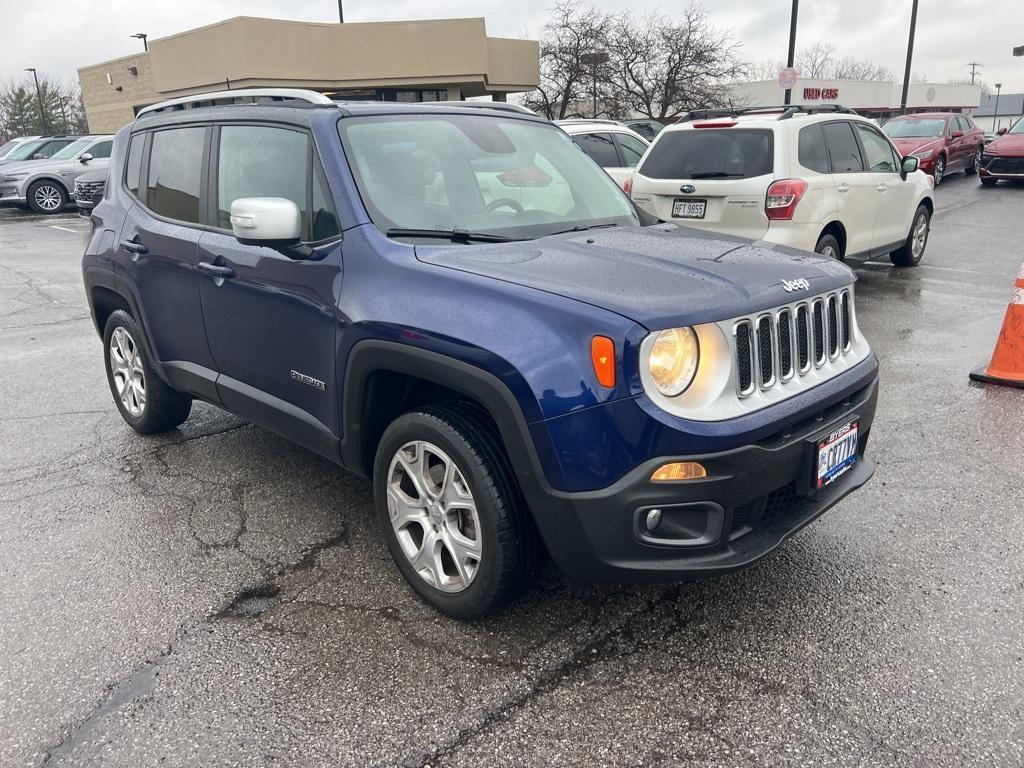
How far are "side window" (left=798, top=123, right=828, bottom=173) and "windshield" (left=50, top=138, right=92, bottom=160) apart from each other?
1859 centimetres

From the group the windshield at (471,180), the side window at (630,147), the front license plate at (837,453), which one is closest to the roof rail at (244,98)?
the windshield at (471,180)

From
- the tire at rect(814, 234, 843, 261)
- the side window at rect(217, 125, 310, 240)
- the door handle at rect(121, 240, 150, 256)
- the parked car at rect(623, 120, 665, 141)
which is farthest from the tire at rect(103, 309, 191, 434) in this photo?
the parked car at rect(623, 120, 665, 141)

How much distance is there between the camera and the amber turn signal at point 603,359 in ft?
8.10

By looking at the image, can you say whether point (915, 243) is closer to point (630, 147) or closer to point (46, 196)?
point (630, 147)

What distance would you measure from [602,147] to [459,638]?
8.81 m

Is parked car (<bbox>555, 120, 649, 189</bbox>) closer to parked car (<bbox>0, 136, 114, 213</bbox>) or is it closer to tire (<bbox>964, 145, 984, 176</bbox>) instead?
parked car (<bbox>0, 136, 114, 213</bbox>)

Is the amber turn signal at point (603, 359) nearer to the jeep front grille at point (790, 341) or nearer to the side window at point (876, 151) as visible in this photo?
the jeep front grille at point (790, 341)

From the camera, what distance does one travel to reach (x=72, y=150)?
20312mm

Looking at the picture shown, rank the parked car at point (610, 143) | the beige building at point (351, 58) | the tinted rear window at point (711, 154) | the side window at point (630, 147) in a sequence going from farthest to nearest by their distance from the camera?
the beige building at point (351, 58), the side window at point (630, 147), the parked car at point (610, 143), the tinted rear window at point (711, 154)

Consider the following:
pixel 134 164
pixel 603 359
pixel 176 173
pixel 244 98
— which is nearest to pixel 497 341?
pixel 603 359

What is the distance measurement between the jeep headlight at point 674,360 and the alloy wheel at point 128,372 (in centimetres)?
344

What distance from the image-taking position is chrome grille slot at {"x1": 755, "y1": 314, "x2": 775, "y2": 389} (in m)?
2.77

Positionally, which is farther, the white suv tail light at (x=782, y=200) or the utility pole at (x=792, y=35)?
the utility pole at (x=792, y=35)

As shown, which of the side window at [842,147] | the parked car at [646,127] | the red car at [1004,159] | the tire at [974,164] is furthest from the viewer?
the tire at [974,164]
